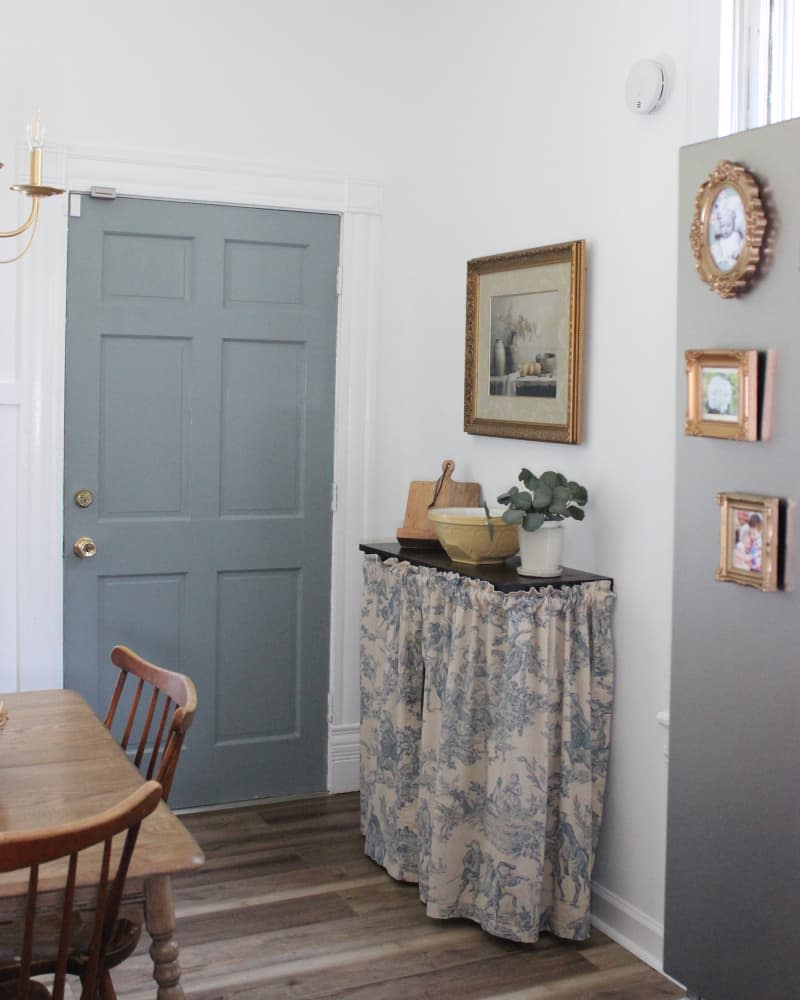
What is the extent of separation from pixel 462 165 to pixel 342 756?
2095 millimetres

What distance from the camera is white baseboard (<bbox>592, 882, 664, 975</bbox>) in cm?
290

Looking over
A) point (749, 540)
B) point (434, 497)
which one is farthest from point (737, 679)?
point (434, 497)

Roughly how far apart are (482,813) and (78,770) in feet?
4.17

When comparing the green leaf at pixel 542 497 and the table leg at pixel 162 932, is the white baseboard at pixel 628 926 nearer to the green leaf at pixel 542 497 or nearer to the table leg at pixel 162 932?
the green leaf at pixel 542 497

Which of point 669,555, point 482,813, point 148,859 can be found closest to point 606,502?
point 669,555

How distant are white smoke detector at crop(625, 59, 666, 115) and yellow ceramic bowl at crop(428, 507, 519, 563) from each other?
3.73 feet

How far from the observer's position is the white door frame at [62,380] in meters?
3.61

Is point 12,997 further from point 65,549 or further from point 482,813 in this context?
point 65,549

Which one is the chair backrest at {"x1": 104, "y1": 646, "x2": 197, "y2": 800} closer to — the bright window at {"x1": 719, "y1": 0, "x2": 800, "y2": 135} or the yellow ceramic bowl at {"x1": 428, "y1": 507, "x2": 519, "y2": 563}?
the yellow ceramic bowl at {"x1": 428, "y1": 507, "x2": 519, "y2": 563}

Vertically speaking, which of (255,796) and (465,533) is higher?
(465,533)

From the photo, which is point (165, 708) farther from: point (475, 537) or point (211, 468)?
point (211, 468)

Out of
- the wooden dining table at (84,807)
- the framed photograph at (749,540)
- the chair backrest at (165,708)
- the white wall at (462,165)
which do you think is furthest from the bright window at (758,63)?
the wooden dining table at (84,807)

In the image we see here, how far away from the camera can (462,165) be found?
12.5 ft

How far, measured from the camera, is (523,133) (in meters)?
3.48
